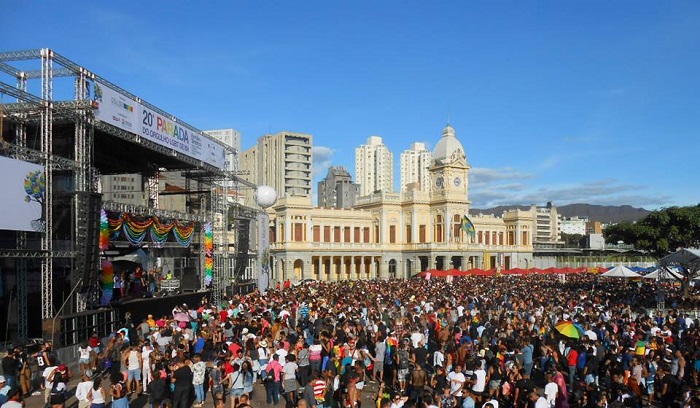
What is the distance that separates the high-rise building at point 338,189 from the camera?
111750mm

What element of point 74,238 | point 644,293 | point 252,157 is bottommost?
point 644,293

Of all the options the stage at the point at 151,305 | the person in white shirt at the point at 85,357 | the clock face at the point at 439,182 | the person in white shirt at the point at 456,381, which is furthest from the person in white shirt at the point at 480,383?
the clock face at the point at 439,182

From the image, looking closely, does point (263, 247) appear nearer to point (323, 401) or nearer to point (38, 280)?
point (38, 280)

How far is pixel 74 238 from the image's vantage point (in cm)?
1927

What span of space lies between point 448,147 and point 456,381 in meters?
51.8

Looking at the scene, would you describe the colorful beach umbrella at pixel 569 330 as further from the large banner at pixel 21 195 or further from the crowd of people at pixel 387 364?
the large banner at pixel 21 195

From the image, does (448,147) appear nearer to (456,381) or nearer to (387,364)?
(387,364)

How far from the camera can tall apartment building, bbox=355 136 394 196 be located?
16862 centimetres

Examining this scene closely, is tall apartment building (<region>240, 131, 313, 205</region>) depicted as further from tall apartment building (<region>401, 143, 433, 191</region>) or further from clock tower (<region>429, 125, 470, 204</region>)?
tall apartment building (<region>401, 143, 433, 191</region>)

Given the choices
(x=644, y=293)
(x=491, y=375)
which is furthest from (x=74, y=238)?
(x=644, y=293)

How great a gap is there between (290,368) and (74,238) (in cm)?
1104

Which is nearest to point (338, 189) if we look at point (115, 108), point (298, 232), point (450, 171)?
point (450, 171)

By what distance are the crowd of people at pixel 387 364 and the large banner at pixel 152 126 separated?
696 centimetres

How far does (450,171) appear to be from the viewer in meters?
59.9
